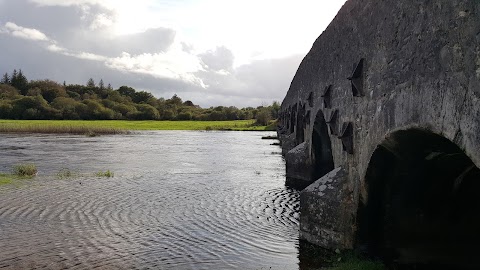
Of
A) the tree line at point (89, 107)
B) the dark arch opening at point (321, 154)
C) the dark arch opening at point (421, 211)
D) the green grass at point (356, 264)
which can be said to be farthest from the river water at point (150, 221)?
the tree line at point (89, 107)

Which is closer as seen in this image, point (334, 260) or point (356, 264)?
point (356, 264)

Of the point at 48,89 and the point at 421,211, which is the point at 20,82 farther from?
the point at 421,211

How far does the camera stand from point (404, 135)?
6.94 meters

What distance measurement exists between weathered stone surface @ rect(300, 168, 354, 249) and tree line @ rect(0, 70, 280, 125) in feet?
244

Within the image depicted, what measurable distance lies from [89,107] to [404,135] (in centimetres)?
9537

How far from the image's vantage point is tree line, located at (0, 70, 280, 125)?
89.2m

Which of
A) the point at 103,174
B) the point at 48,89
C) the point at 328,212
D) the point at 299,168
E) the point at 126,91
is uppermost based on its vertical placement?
the point at 126,91

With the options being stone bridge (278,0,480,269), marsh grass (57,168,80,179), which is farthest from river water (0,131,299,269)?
stone bridge (278,0,480,269)

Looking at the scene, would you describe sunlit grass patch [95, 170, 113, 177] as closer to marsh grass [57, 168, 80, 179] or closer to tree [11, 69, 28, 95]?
marsh grass [57, 168, 80, 179]

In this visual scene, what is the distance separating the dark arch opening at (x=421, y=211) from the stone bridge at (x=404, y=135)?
0.02 meters

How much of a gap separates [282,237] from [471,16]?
7.10 metres

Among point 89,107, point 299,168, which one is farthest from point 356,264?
point 89,107

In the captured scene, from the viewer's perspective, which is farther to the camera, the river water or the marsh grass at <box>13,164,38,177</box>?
the marsh grass at <box>13,164,38,177</box>

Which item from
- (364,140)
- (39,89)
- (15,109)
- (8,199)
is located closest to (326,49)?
(364,140)
